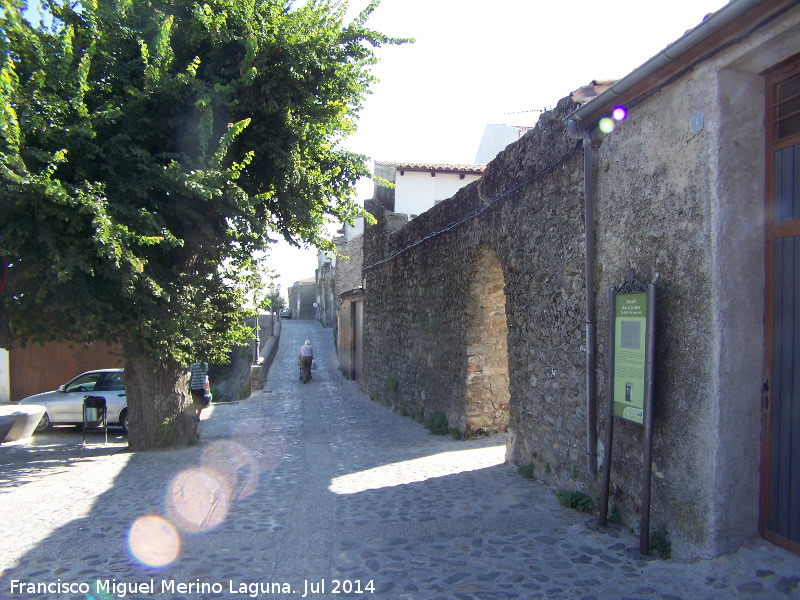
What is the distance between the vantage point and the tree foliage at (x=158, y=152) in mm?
6484

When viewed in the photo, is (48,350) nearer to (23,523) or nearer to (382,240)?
(382,240)

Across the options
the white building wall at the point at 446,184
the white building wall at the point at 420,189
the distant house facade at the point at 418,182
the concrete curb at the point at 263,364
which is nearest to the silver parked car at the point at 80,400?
the concrete curb at the point at 263,364

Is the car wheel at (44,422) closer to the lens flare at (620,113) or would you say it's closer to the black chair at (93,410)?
the black chair at (93,410)

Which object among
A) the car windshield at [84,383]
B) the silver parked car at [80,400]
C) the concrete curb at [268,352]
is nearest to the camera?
the silver parked car at [80,400]

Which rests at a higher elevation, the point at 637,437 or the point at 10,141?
the point at 10,141

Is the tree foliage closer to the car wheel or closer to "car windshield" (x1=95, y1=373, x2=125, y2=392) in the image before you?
"car windshield" (x1=95, y1=373, x2=125, y2=392)

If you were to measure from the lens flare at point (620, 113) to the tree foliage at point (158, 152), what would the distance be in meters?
4.57

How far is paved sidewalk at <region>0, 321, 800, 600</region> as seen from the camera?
3611mm

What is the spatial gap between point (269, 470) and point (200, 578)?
317 centimetres

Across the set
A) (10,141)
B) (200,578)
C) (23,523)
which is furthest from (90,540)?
(10,141)

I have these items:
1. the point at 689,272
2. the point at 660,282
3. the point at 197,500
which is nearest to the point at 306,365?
the point at 197,500

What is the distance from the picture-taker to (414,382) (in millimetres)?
10758

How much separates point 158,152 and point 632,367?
6.79 m

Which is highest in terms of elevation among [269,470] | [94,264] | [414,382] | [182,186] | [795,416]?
[182,186]
